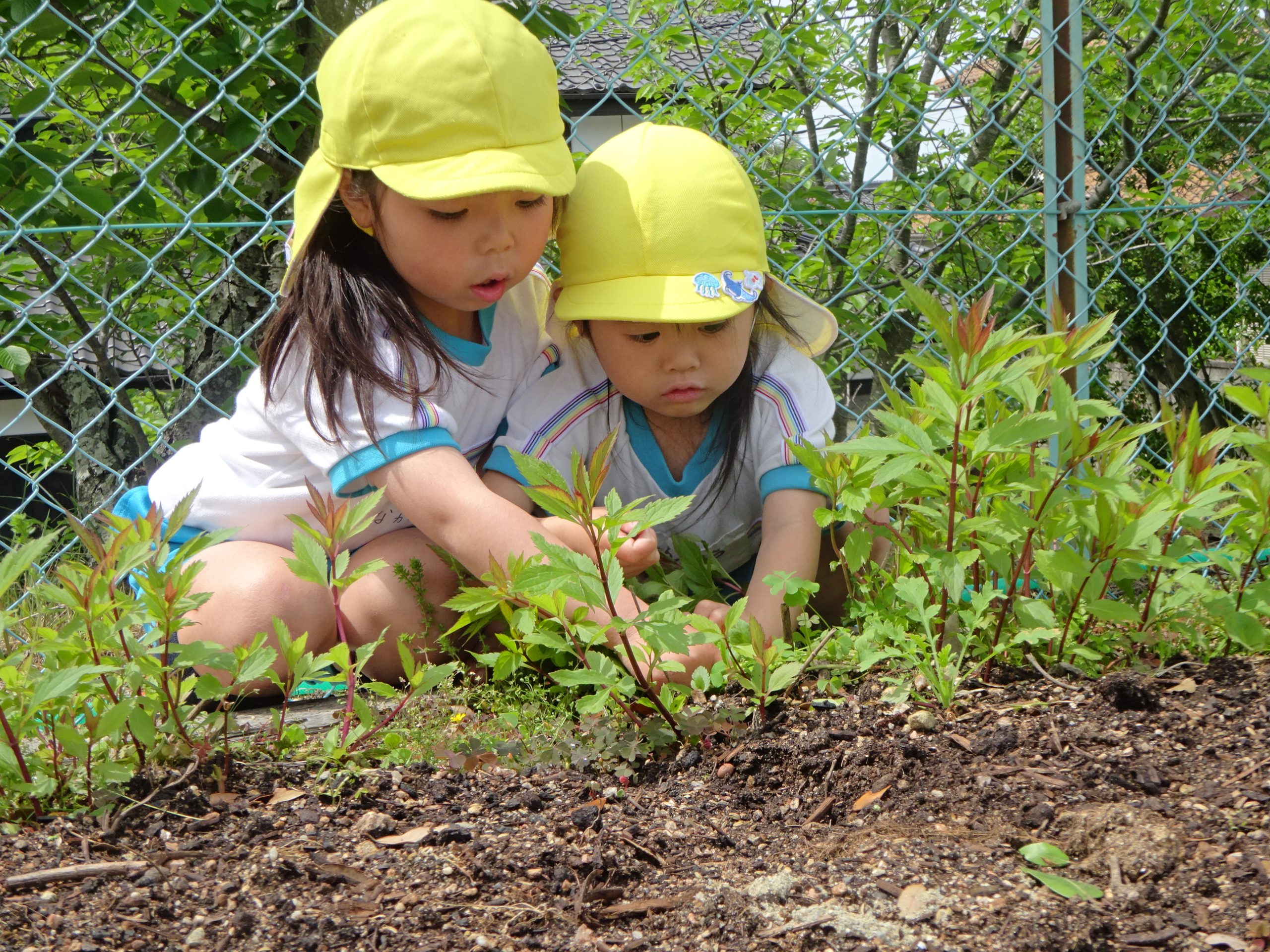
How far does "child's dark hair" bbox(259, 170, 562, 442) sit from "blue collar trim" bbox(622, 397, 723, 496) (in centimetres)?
38

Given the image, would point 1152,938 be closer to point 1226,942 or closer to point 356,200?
point 1226,942

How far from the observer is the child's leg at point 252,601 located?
2.08m

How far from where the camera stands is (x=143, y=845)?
51.8 inches

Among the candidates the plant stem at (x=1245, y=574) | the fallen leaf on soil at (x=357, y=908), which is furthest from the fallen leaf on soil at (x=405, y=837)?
the plant stem at (x=1245, y=574)

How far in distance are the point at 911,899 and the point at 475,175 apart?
1.33 meters

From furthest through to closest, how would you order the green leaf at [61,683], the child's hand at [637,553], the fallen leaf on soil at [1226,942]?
1. the child's hand at [637,553]
2. the green leaf at [61,683]
3. the fallen leaf on soil at [1226,942]

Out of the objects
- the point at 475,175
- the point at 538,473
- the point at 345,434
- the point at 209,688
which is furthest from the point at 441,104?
the point at 209,688

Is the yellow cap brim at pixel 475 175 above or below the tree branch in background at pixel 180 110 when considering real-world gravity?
below

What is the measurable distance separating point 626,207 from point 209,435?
107 cm

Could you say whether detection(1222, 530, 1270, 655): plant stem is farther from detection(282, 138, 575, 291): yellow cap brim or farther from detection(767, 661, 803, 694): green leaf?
detection(282, 138, 575, 291): yellow cap brim

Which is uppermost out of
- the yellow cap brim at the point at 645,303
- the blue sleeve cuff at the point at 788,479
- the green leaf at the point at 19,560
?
the yellow cap brim at the point at 645,303

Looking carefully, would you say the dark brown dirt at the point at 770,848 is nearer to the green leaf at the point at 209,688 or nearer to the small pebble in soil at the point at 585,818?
the small pebble in soil at the point at 585,818

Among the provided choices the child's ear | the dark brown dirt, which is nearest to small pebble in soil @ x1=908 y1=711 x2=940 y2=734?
the dark brown dirt

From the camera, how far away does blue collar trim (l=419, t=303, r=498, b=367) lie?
221 cm
